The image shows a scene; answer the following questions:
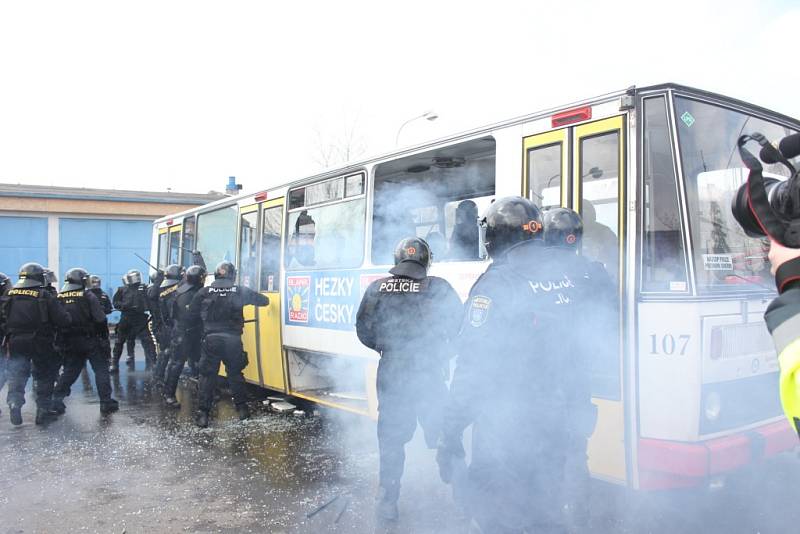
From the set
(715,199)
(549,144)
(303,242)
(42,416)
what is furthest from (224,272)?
(715,199)

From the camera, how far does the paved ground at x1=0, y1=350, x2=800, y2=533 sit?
4.24m

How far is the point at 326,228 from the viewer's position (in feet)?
22.9

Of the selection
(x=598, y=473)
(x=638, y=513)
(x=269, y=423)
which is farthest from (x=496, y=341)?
(x=269, y=423)

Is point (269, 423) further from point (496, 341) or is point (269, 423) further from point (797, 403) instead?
point (797, 403)

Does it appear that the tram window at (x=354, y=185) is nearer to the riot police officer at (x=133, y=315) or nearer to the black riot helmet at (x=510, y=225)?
the black riot helmet at (x=510, y=225)

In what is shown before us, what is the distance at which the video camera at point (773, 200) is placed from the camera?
150cm

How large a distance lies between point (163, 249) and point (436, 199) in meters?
7.71

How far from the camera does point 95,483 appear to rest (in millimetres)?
5168

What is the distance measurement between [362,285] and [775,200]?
486cm

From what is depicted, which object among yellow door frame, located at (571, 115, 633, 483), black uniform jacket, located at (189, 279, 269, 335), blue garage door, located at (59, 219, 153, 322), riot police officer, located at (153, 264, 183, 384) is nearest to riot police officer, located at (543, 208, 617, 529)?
yellow door frame, located at (571, 115, 633, 483)

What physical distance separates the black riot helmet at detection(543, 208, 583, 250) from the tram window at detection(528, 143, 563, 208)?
1.26 ft

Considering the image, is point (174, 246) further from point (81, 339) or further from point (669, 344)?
point (669, 344)

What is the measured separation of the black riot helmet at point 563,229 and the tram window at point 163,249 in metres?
9.91

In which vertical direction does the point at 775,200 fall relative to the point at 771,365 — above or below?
above
